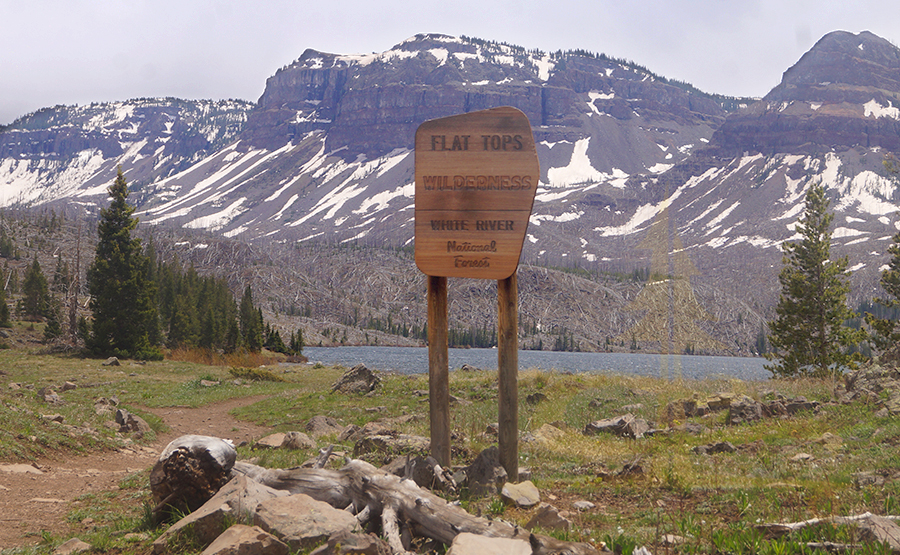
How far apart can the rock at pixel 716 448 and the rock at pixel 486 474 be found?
4.76 m

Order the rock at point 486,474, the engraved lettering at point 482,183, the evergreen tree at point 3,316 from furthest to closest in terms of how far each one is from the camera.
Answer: the evergreen tree at point 3,316 → the engraved lettering at point 482,183 → the rock at point 486,474

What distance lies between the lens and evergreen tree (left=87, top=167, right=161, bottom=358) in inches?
1738

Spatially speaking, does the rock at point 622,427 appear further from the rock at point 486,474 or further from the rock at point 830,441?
the rock at point 486,474

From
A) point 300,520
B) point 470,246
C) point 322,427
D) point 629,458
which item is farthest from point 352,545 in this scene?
point 322,427

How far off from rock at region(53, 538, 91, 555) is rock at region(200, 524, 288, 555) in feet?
6.26

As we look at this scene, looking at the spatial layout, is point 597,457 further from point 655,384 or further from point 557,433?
Answer: point 655,384

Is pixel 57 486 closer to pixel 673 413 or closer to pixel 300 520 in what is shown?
pixel 300 520

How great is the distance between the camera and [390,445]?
34.4 ft

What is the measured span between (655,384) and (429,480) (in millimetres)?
18709

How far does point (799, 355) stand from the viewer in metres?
35.0

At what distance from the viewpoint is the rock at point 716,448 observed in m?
11.1

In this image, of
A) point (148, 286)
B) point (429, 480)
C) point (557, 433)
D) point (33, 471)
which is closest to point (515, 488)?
point (429, 480)

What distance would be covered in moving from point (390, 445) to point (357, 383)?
14.8 m

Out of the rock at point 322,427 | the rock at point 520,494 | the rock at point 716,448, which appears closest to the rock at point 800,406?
the rock at point 716,448
